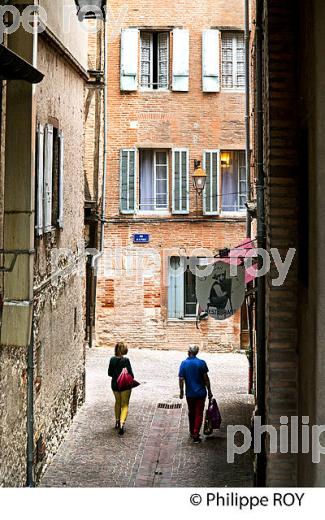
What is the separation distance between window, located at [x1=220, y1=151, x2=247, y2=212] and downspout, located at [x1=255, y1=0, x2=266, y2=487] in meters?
10.2

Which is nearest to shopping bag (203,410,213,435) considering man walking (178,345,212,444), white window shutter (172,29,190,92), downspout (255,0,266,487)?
man walking (178,345,212,444)

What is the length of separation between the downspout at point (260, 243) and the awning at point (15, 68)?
266 centimetres

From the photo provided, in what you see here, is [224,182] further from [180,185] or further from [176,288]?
[176,288]

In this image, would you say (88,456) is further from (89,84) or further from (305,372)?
(89,84)

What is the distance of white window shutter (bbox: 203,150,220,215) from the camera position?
19.4 meters

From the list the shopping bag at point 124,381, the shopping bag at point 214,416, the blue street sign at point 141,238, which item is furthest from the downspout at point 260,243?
the blue street sign at point 141,238

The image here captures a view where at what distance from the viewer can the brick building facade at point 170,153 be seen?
1945 cm

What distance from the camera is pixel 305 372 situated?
20.4 feet

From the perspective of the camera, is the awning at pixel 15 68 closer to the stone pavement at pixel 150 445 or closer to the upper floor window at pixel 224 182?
the stone pavement at pixel 150 445

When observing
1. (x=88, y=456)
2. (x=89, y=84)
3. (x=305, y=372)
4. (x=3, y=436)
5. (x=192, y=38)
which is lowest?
(x=88, y=456)

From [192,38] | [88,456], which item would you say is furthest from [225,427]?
[192,38]

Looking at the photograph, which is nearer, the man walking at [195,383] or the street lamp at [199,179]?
the man walking at [195,383]

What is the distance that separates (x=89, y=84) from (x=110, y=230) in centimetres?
541

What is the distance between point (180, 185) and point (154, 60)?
323cm
